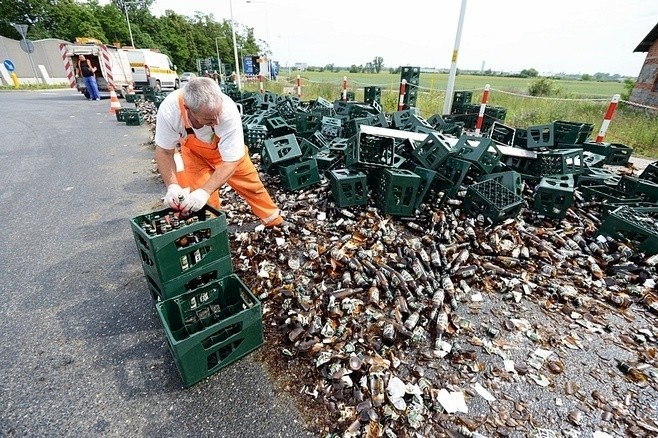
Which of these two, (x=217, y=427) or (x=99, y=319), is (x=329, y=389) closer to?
(x=217, y=427)

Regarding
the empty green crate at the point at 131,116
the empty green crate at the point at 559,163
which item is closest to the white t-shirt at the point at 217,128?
the empty green crate at the point at 559,163

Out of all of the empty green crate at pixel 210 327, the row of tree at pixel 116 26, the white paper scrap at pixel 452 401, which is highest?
the row of tree at pixel 116 26

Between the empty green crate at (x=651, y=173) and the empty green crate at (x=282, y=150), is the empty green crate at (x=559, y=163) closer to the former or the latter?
the empty green crate at (x=651, y=173)

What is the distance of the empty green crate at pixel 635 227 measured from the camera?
3166mm

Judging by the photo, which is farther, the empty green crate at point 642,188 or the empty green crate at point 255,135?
the empty green crate at point 255,135

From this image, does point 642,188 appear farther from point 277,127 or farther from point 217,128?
point 277,127

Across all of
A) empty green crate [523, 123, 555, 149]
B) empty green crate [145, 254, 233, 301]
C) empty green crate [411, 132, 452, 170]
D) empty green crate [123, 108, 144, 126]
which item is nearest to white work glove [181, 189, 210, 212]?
empty green crate [145, 254, 233, 301]

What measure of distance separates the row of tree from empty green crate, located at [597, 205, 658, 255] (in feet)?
148

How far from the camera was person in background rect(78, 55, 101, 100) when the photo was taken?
14469mm

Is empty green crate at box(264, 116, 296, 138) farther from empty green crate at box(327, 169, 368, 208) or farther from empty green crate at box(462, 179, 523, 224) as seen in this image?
empty green crate at box(462, 179, 523, 224)

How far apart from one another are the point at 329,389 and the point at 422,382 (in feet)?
2.01

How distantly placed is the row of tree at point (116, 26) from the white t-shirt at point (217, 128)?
42702 millimetres

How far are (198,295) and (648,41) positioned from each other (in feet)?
75.0

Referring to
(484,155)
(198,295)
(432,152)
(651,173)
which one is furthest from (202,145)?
(651,173)
